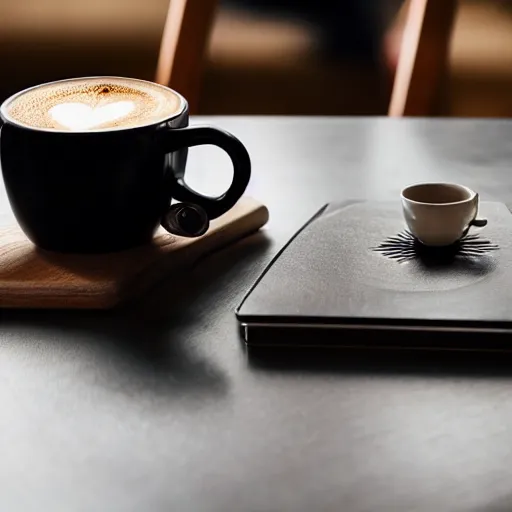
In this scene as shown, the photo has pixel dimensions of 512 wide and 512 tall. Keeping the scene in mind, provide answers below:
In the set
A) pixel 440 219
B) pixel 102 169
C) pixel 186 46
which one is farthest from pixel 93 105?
pixel 186 46

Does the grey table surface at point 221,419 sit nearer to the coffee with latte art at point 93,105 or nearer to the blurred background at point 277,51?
the coffee with latte art at point 93,105

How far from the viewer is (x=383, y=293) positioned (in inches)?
22.8

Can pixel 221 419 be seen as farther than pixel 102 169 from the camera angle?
No

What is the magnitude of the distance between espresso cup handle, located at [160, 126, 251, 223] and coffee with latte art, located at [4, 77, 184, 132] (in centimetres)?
2

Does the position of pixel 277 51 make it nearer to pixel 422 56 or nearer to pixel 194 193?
pixel 422 56

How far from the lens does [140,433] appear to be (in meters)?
0.47

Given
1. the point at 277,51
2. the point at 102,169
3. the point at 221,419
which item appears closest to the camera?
the point at 221,419

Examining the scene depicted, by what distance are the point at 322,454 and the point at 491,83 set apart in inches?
65.2

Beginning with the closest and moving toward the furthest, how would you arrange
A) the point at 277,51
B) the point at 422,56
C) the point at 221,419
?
the point at 221,419 → the point at 422,56 → the point at 277,51

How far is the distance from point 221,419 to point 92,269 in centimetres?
20

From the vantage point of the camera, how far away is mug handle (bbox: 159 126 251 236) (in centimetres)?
66

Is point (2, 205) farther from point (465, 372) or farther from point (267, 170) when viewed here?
point (465, 372)

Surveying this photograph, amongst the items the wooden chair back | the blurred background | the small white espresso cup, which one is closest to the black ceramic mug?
the small white espresso cup

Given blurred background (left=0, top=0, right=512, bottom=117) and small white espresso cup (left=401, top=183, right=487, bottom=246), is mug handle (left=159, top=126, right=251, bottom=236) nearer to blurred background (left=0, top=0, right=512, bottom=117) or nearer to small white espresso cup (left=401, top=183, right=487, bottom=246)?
small white espresso cup (left=401, top=183, right=487, bottom=246)
